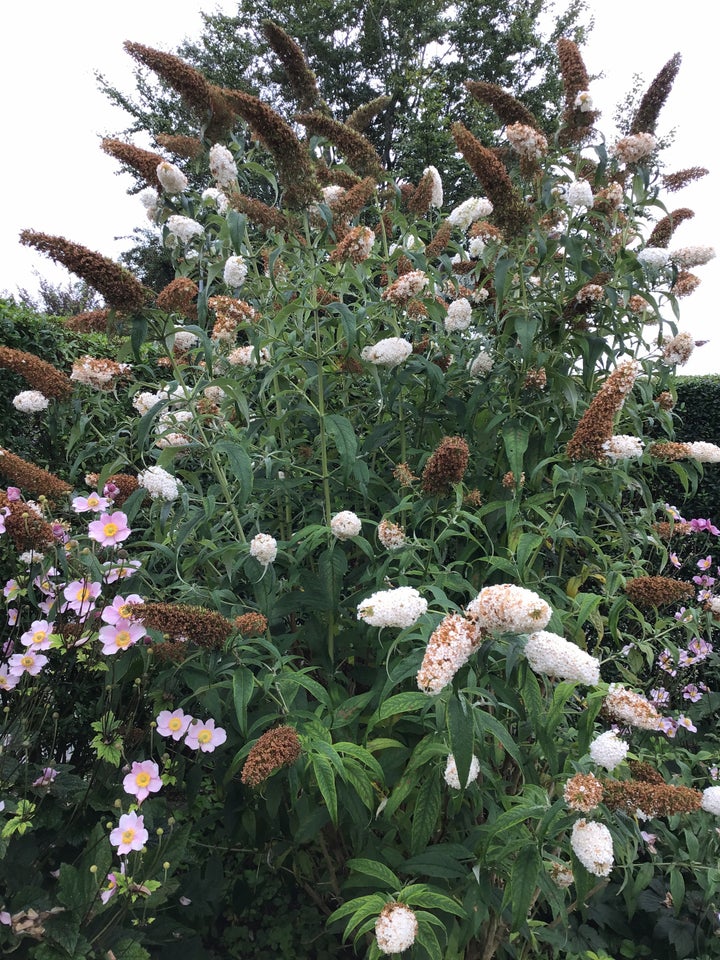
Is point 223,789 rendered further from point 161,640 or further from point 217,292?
Answer: point 217,292

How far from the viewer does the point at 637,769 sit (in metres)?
2.00

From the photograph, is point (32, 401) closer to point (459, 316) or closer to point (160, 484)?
point (160, 484)

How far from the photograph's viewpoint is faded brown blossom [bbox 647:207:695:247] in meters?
2.78

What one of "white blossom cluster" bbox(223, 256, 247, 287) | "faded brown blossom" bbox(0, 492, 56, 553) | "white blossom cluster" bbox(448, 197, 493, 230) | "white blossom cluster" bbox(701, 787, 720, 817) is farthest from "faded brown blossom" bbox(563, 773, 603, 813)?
"white blossom cluster" bbox(448, 197, 493, 230)

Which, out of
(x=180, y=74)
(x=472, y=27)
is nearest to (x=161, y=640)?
(x=180, y=74)

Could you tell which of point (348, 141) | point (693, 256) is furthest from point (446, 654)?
point (693, 256)

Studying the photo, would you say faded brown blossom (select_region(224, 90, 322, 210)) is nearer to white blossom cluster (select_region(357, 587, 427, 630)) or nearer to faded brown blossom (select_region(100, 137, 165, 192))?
faded brown blossom (select_region(100, 137, 165, 192))

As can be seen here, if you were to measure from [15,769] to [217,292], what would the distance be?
2.01 meters

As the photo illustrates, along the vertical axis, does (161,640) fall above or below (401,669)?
below

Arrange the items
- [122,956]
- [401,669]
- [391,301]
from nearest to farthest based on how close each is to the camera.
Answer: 1. [401,669]
2. [122,956]
3. [391,301]

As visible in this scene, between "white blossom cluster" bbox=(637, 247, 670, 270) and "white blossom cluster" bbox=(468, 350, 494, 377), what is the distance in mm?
701

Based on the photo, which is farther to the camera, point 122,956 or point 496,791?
point 496,791

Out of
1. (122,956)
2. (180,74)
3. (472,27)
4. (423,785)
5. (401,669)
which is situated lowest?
(122,956)

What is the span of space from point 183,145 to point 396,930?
268 centimetres
